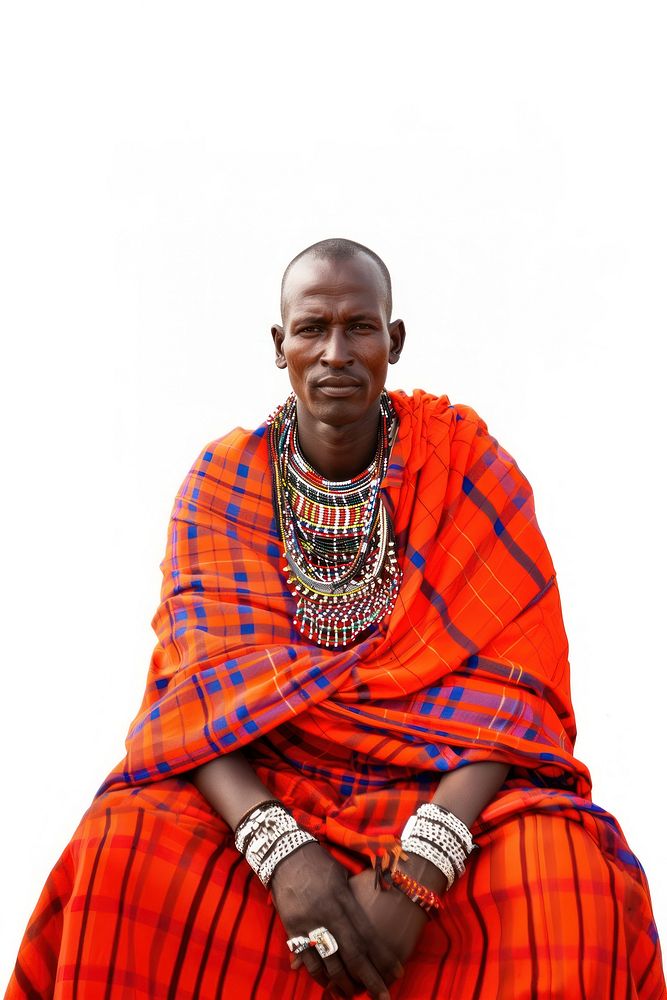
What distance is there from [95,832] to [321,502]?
0.84m

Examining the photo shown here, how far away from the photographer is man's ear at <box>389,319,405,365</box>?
8.73 ft

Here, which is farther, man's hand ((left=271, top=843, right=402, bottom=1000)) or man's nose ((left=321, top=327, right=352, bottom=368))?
man's nose ((left=321, top=327, right=352, bottom=368))

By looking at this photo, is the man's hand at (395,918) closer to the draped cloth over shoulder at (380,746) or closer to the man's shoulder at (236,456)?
the draped cloth over shoulder at (380,746)

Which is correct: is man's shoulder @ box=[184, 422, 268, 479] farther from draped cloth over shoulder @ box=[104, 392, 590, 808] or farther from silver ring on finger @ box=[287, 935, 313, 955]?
silver ring on finger @ box=[287, 935, 313, 955]

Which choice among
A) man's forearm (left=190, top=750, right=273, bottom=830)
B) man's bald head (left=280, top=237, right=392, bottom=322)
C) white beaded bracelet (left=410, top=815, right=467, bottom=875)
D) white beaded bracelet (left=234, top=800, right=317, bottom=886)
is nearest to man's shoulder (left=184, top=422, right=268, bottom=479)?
man's bald head (left=280, top=237, right=392, bottom=322)

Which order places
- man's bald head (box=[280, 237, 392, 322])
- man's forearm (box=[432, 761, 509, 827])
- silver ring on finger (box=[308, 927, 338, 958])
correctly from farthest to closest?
man's bald head (box=[280, 237, 392, 322]) < man's forearm (box=[432, 761, 509, 827]) < silver ring on finger (box=[308, 927, 338, 958])

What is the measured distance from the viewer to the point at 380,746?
7.81ft

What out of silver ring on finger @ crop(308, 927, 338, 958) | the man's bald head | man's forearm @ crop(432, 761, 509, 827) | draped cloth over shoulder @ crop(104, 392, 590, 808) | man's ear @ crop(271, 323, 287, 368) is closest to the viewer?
silver ring on finger @ crop(308, 927, 338, 958)

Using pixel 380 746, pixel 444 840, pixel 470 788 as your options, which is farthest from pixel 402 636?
pixel 444 840

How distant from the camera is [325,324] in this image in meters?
2.50

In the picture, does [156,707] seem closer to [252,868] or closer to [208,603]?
[208,603]

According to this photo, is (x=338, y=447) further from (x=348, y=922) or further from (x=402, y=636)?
(x=348, y=922)

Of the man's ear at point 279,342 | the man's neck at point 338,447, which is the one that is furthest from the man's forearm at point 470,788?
the man's ear at point 279,342

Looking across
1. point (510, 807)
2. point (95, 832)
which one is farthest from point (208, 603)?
point (510, 807)
